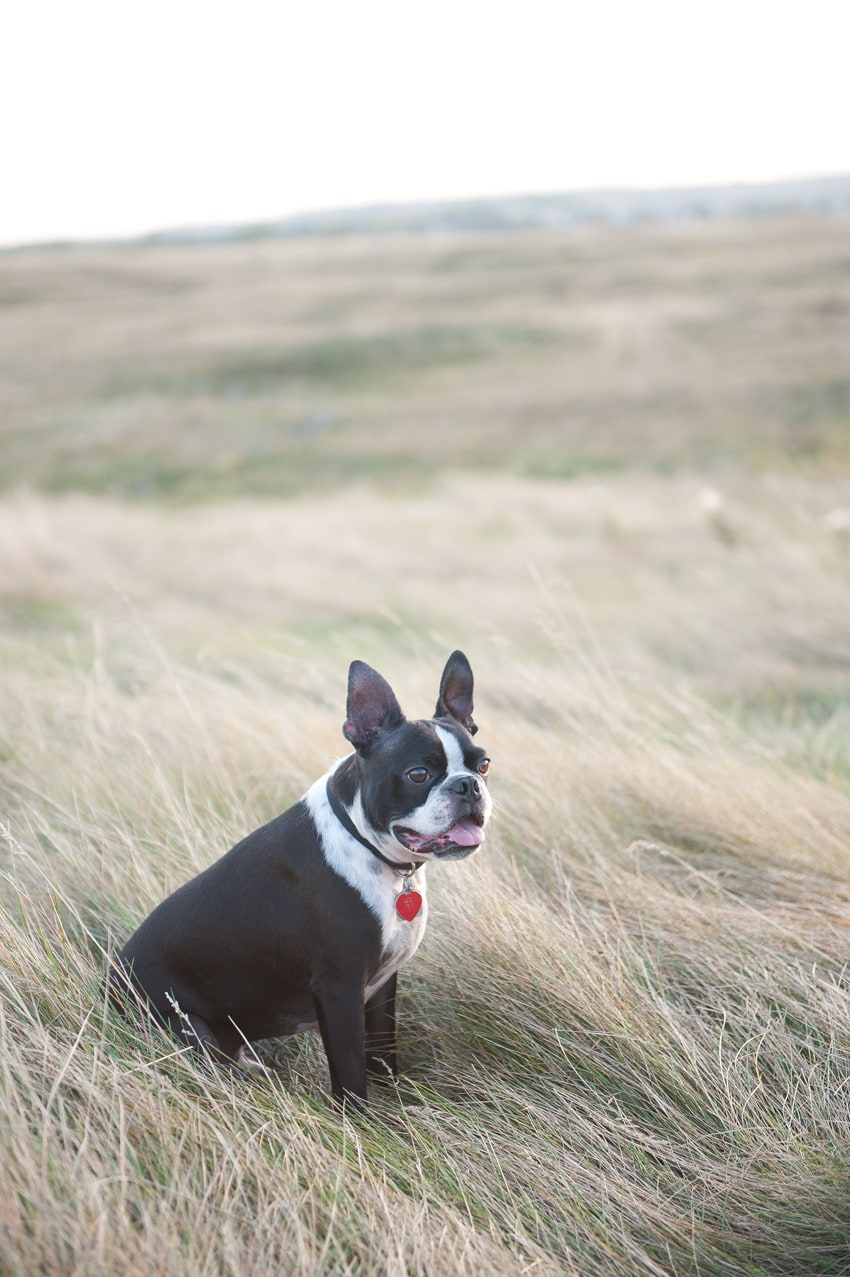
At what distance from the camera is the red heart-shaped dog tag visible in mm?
2814

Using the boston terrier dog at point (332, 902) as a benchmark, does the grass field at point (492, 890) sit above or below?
below

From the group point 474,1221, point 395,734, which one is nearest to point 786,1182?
point 474,1221

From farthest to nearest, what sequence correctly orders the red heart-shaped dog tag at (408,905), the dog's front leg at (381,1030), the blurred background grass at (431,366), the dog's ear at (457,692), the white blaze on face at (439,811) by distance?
the blurred background grass at (431,366), the dog's front leg at (381,1030), the dog's ear at (457,692), the red heart-shaped dog tag at (408,905), the white blaze on face at (439,811)

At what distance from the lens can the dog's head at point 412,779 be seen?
8.90 feet

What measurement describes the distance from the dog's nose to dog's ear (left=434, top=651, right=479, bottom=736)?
279 mm

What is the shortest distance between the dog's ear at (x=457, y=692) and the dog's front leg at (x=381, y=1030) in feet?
2.43

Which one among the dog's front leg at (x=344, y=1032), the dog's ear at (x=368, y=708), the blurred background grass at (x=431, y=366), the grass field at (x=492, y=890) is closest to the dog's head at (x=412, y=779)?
the dog's ear at (x=368, y=708)

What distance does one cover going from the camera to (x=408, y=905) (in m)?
2.82

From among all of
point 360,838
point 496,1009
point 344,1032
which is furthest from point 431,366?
point 344,1032

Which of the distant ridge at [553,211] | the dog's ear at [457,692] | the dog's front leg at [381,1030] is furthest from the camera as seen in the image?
the distant ridge at [553,211]

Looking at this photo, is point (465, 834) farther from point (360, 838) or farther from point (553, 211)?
point (553, 211)

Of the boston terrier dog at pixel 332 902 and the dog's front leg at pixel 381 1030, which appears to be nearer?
the boston terrier dog at pixel 332 902

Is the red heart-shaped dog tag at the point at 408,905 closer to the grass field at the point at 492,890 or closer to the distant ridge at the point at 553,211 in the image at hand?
the grass field at the point at 492,890

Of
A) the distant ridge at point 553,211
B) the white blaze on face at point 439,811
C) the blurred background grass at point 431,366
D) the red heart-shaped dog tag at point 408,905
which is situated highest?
the distant ridge at point 553,211
